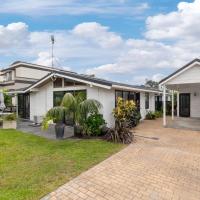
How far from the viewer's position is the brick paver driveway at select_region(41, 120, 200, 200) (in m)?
4.81

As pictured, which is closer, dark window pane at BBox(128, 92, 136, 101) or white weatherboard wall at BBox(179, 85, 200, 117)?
dark window pane at BBox(128, 92, 136, 101)

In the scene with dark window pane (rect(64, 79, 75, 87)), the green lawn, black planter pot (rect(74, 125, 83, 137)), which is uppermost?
dark window pane (rect(64, 79, 75, 87))

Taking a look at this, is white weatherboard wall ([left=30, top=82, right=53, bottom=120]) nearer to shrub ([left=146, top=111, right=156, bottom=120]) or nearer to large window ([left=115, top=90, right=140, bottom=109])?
large window ([left=115, top=90, right=140, bottom=109])

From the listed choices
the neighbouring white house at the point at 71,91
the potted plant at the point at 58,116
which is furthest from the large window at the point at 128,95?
the potted plant at the point at 58,116

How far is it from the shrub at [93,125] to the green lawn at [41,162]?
3.23 ft

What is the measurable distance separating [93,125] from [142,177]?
19.4 feet

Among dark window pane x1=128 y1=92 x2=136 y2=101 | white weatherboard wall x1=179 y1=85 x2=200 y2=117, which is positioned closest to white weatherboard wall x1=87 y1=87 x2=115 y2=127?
dark window pane x1=128 y1=92 x2=136 y2=101

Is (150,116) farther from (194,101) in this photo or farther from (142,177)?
(142,177)

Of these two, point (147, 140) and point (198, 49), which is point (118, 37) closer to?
point (198, 49)

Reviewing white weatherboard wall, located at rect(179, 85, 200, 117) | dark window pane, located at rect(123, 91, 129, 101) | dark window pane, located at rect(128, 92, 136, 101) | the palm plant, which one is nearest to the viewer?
the palm plant

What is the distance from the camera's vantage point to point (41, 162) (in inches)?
273

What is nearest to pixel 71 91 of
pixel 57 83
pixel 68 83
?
pixel 68 83

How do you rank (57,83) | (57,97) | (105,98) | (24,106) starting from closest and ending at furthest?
(105,98)
(57,83)
(57,97)
(24,106)

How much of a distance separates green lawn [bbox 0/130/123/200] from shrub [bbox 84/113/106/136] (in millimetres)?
985
